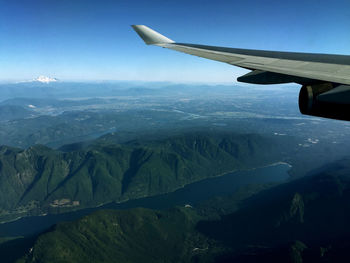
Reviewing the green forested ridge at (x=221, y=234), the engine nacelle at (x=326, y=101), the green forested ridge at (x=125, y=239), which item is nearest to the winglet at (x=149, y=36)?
the engine nacelle at (x=326, y=101)

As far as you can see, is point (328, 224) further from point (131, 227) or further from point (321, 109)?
point (321, 109)

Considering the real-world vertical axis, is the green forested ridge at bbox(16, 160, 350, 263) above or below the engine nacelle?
below

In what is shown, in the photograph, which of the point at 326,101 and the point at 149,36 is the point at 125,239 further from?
the point at 326,101

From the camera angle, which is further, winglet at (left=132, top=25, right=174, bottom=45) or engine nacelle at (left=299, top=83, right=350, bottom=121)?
winglet at (left=132, top=25, right=174, bottom=45)

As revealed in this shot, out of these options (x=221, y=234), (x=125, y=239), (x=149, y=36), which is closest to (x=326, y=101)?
(x=149, y=36)

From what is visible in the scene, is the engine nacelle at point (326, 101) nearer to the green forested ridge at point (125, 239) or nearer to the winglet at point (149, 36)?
the winglet at point (149, 36)

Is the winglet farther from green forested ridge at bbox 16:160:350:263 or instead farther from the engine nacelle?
green forested ridge at bbox 16:160:350:263

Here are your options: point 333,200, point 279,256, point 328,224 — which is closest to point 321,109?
point 279,256

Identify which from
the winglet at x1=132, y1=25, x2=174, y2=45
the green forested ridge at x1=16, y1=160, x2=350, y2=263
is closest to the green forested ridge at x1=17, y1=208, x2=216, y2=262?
the green forested ridge at x1=16, y1=160, x2=350, y2=263
